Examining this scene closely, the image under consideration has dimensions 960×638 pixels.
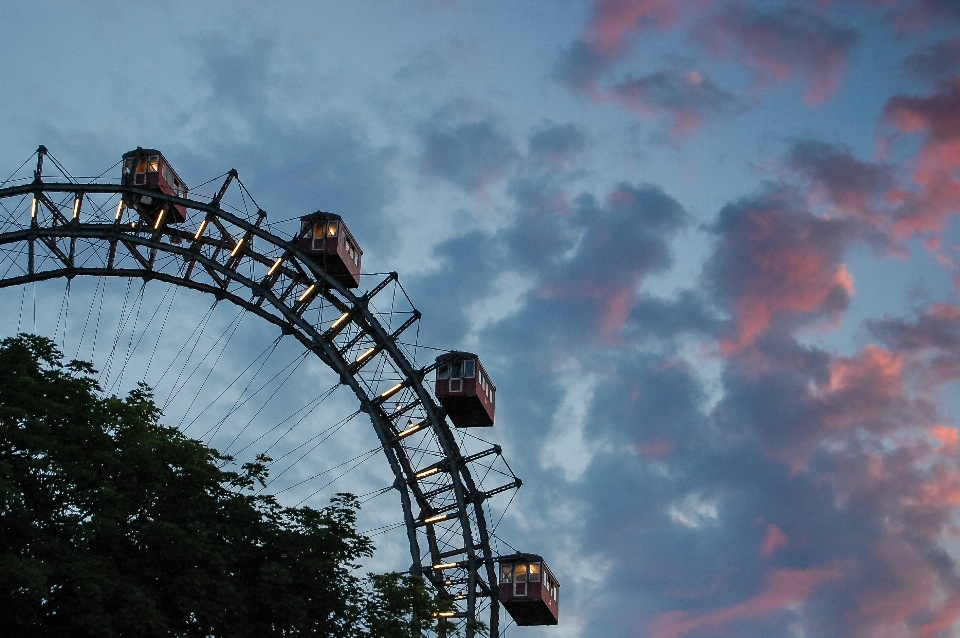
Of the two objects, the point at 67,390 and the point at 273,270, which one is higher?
the point at 273,270

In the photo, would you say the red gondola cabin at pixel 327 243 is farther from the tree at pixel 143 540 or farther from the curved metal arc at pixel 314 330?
the tree at pixel 143 540

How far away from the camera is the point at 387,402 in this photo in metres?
71.8

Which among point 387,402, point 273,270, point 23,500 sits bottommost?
point 23,500

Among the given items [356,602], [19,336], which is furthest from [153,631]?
[19,336]

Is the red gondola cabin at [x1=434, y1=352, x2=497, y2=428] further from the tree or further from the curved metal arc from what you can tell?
the tree

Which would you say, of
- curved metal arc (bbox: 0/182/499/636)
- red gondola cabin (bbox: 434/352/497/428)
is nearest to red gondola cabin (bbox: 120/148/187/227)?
curved metal arc (bbox: 0/182/499/636)

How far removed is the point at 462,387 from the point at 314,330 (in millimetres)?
8261

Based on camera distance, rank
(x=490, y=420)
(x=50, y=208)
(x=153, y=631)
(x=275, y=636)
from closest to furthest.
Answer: (x=153, y=631) < (x=275, y=636) < (x=50, y=208) < (x=490, y=420)

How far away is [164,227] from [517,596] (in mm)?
26361

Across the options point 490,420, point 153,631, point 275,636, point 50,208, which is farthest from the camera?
point 490,420

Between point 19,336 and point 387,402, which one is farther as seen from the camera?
point 387,402

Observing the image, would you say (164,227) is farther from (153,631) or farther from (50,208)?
(153,631)

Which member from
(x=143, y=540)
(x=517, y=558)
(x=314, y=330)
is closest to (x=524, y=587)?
(x=517, y=558)

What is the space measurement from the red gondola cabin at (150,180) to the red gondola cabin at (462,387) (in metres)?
15.7
